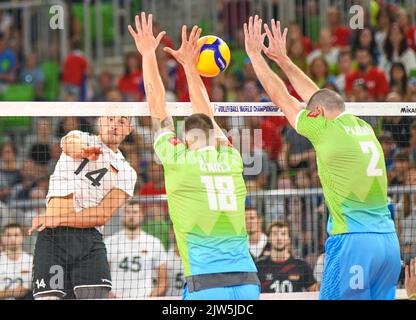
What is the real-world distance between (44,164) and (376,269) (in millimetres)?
9244

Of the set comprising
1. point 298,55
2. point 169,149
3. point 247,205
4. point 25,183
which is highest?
point 298,55

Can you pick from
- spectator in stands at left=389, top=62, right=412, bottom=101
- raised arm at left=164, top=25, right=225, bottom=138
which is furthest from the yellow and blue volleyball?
spectator in stands at left=389, top=62, right=412, bottom=101

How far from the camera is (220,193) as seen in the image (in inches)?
396

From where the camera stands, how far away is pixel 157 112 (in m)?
10.8

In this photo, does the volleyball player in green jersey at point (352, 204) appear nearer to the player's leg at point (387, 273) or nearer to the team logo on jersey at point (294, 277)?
the player's leg at point (387, 273)

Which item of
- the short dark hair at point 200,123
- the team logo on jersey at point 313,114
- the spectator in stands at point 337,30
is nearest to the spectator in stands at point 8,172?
the spectator in stands at point 337,30

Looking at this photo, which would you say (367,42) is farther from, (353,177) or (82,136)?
(353,177)

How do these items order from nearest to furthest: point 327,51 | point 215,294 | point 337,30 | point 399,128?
point 215,294
point 399,128
point 327,51
point 337,30

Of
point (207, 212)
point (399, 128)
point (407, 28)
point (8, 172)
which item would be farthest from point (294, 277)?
point (407, 28)

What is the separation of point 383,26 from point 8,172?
24.4 feet

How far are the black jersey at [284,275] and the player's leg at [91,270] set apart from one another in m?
2.64

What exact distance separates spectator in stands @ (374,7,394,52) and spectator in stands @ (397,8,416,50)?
0.56 feet

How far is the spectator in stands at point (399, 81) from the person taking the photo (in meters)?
18.3
